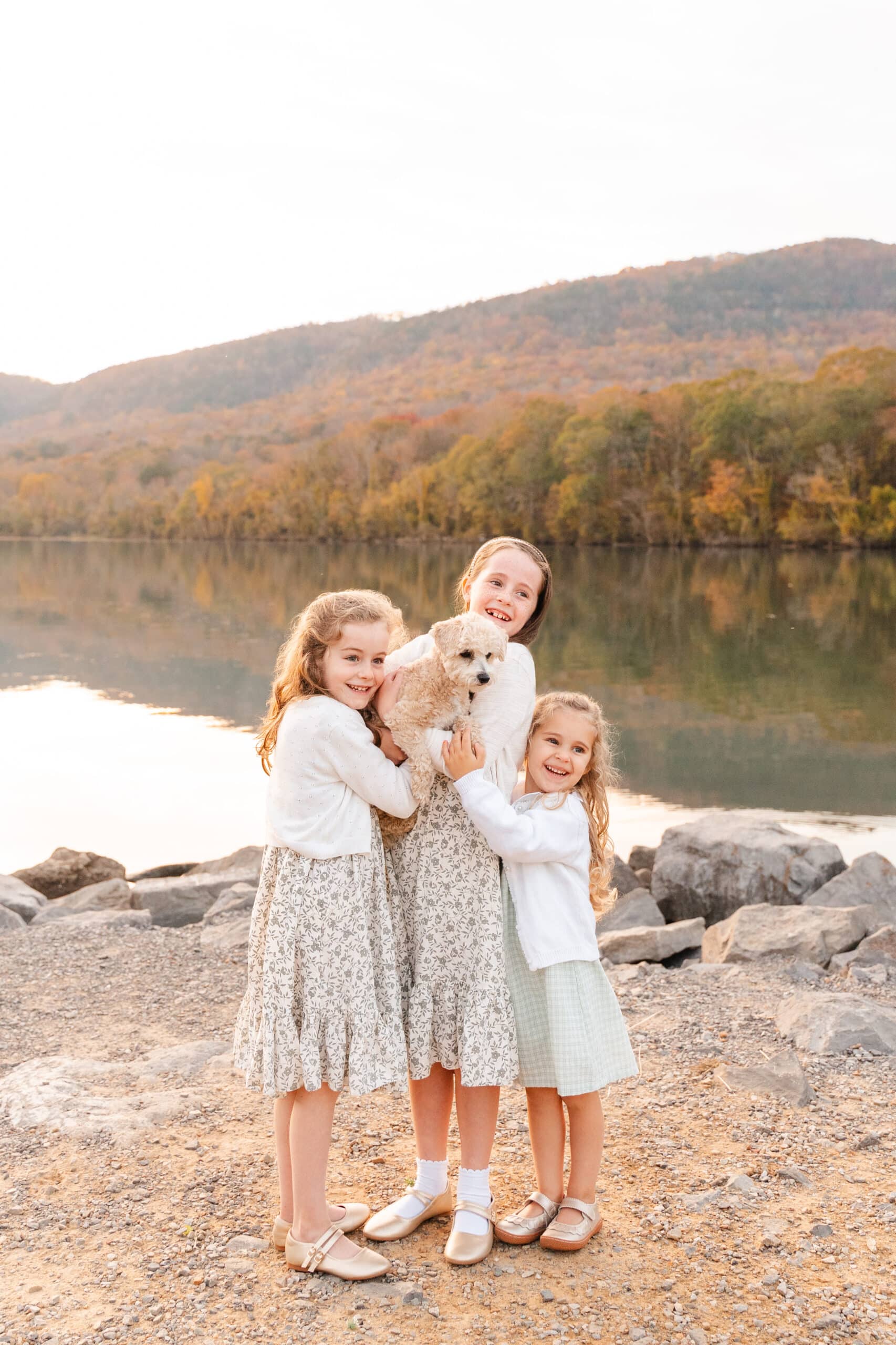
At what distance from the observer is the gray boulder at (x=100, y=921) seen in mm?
7848

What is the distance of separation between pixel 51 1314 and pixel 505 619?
2.52 m

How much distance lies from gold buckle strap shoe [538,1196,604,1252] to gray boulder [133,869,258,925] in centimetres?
551

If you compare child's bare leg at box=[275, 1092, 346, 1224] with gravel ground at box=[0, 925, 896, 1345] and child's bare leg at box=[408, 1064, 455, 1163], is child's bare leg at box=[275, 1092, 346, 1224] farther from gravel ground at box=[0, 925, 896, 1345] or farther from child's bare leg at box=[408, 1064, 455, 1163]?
child's bare leg at box=[408, 1064, 455, 1163]

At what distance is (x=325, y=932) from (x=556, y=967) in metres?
0.75

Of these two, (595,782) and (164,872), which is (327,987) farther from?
(164,872)

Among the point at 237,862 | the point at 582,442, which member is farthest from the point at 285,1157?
the point at 582,442

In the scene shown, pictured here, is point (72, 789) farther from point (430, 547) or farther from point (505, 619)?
point (430, 547)

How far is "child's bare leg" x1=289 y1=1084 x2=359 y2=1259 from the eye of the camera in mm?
3547

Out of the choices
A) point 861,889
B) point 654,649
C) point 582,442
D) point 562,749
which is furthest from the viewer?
point 582,442

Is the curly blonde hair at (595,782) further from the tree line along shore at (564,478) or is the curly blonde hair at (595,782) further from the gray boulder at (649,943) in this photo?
the tree line along shore at (564,478)

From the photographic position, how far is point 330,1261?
139 inches

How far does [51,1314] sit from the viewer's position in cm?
334

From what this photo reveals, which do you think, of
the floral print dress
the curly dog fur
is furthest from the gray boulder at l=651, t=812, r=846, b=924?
the curly dog fur

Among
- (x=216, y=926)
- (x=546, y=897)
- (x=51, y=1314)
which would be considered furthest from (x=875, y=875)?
(x=51, y=1314)
